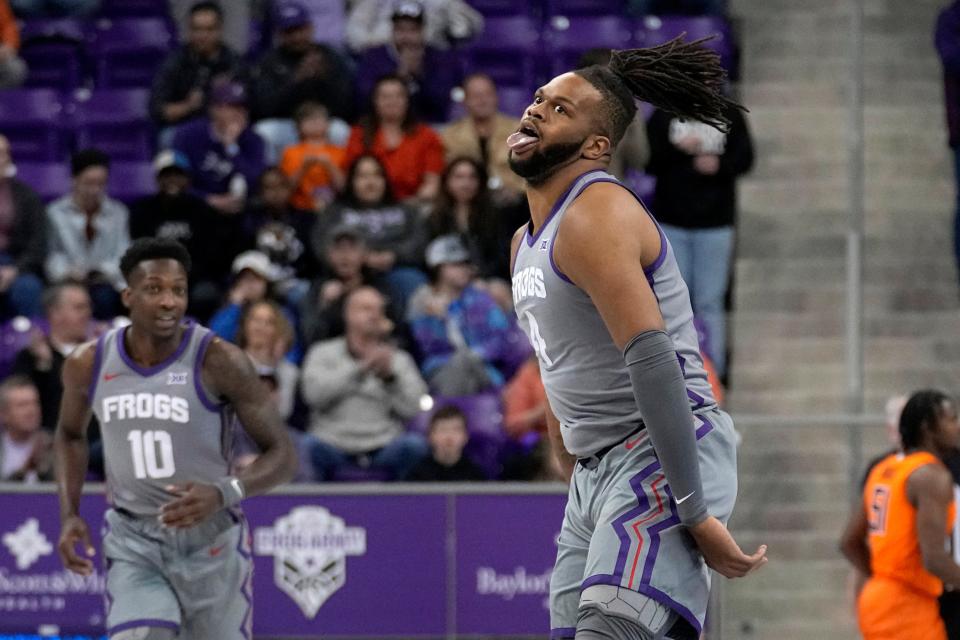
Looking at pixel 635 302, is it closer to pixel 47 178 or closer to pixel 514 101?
pixel 514 101

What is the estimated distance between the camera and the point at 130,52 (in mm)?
12617

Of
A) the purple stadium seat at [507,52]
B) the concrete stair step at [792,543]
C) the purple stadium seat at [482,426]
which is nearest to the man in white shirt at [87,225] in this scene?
the purple stadium seat at [482,426]

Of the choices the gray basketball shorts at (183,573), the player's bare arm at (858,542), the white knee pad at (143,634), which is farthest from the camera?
the player's bare arm at (858,542)

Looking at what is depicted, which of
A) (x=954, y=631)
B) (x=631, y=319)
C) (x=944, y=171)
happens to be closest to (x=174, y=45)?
(x=944, y=171)

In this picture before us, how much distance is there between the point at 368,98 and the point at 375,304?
2.31 meters

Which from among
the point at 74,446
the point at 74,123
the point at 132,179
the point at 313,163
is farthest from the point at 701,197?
the point at 74,446

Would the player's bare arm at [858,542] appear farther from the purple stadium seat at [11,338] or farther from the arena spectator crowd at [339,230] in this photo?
the purple stadium seat at [11,338]

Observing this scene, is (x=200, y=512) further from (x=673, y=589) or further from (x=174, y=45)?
(x=174, y=45)

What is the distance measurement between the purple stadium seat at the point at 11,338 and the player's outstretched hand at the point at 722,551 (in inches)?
271

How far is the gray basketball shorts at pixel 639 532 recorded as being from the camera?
403 cm

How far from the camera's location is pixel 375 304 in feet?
31.6

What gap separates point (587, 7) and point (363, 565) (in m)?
5.52

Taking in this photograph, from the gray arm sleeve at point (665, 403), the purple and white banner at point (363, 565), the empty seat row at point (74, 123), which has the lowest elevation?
the purple and white banner at point (363, 565)

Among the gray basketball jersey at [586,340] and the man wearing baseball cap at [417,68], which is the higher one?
the man wearing baseball cap at [417,68]
